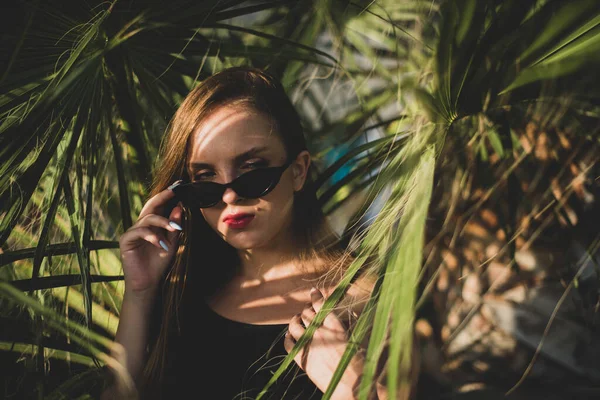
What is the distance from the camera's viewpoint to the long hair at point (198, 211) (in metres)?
0.96

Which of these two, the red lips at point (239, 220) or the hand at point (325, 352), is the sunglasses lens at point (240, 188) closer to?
the red lips at point (239, 220)

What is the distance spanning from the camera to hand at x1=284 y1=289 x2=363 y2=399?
28.8 inches

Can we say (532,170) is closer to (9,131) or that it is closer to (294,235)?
(294,235)

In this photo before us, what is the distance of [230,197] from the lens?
2.85 ft

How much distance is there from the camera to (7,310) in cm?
98

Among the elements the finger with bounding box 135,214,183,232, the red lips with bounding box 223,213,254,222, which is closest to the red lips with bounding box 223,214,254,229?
the red lips with bounding box 223,213,254,222

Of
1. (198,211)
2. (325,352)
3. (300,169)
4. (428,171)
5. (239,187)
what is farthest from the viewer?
(198,211)

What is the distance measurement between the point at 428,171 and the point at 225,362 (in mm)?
490

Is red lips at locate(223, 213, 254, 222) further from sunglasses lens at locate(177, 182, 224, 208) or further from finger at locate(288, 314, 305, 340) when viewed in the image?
finger at locate(288, 314, 305, 340)

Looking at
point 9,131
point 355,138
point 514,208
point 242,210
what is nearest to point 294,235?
point 242,210

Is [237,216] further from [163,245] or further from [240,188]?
[163,245]

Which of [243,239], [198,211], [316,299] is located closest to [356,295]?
[316,299]

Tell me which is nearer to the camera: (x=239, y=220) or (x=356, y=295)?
(x=356, y=295)

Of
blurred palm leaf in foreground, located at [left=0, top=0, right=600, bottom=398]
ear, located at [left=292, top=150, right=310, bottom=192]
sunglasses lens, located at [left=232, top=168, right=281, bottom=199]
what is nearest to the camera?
blurred palm leaf in foreground, located at [left=0, top=0, right=600, bottom=398]
